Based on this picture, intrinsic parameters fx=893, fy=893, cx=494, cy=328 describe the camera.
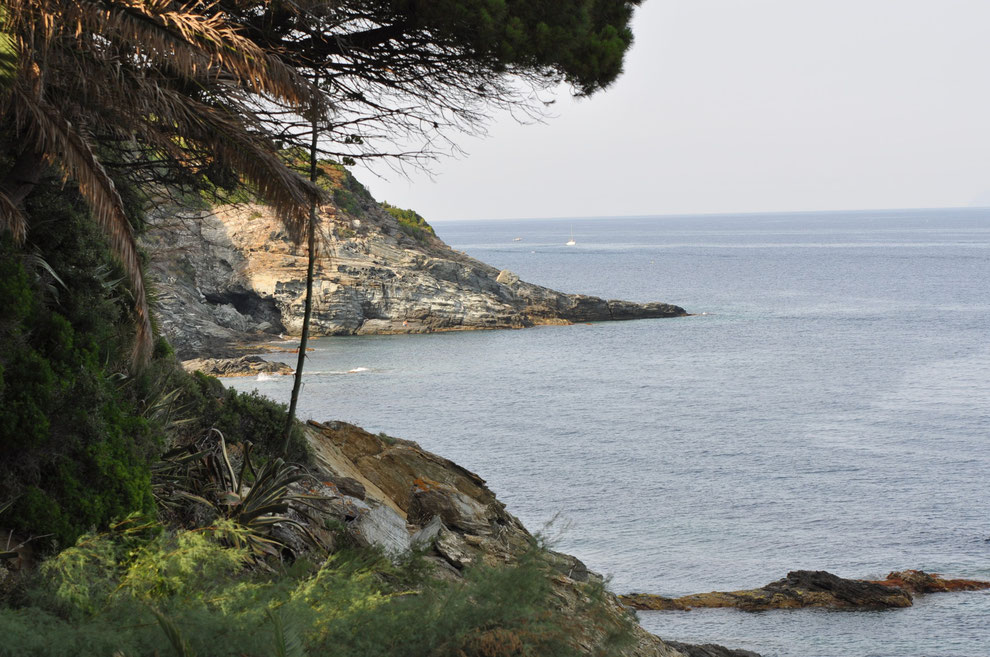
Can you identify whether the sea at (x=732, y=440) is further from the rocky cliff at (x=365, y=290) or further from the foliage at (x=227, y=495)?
the foliage at (x=227, y=495)

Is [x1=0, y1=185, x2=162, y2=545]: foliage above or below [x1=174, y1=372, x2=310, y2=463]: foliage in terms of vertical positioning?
above

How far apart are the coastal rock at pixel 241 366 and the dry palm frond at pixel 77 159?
1745 inches

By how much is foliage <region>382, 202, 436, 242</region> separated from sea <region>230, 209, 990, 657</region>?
1240 cm

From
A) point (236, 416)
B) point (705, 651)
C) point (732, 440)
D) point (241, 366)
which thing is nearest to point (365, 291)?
point (241, 366)

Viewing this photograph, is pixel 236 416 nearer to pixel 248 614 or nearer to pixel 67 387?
pixel 67 387

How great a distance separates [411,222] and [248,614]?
79.5 metres

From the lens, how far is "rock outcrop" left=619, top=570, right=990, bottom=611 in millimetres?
21944

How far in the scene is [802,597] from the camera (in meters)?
22.2

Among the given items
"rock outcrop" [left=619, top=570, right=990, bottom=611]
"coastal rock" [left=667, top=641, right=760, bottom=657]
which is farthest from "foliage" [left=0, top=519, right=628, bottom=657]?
"rock outcrop" [left=619, top=570, right=990, bottom=611]

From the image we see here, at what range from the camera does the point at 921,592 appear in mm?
23000

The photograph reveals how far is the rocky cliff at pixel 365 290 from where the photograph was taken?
6562 centimetres

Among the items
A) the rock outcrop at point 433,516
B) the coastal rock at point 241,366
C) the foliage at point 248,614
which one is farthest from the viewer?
the coastal rock at point 241,366

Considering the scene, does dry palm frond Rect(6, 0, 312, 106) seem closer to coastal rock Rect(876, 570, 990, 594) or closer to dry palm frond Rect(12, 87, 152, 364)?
dry palm frond Rect(12, 87, 152, 364)

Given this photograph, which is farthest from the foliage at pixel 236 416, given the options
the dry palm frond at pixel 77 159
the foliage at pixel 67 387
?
the dry palm frond at pixel 77 159
